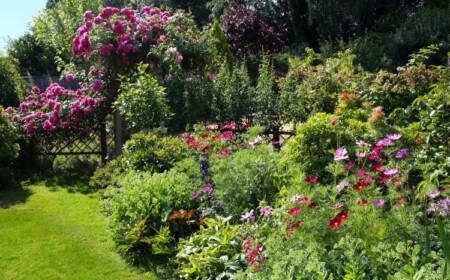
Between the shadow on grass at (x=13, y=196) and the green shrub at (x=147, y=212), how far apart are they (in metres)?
2.75

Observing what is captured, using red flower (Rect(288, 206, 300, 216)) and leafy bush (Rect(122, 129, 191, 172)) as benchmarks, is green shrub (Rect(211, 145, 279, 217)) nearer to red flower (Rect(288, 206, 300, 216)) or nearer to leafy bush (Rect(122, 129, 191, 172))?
red flower (Rect(288, 206, 300, 216))

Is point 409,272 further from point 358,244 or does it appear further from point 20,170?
point 20,170

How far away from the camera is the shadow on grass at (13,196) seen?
656 cm

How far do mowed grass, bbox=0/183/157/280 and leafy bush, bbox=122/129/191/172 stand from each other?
0.78 meters

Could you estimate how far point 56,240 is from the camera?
492 centimetres

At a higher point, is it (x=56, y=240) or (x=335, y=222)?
(x=335, y=222)

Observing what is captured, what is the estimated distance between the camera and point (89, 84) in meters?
8.66

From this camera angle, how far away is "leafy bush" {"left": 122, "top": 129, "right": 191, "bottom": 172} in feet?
18.0

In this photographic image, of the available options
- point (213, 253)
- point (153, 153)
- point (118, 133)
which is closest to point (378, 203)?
point (213, 253)

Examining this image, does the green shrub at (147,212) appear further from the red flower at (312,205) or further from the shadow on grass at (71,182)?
Result: the shadow on grass at (71,182)

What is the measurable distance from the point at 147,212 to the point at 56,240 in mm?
1306

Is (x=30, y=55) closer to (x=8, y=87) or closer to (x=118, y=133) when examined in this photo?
(x=8, y=87)

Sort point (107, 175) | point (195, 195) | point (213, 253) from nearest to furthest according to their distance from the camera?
point (213, 253) → point (195, 195) → point (107, 175)

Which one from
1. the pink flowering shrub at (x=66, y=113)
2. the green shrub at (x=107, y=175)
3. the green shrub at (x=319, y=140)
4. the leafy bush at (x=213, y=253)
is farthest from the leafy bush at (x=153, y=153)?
the pink flowering shrub at (x=66, y=113)
